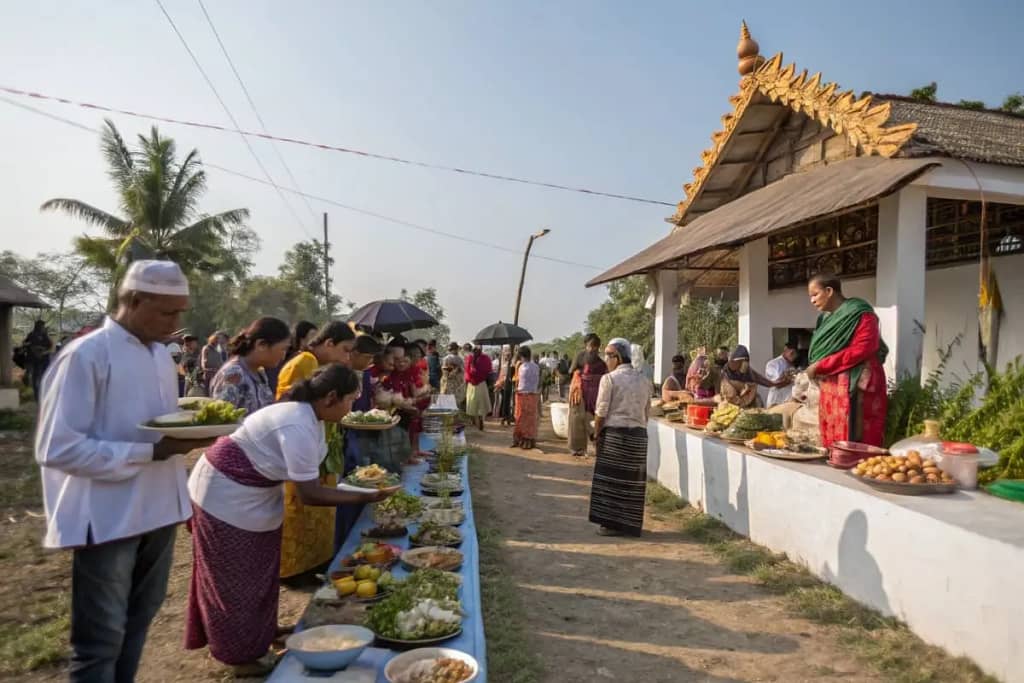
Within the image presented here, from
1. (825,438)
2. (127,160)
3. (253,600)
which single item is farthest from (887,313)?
(127,160)

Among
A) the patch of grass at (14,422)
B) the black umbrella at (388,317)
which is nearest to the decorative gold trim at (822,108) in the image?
the black umbrella at (388,317)

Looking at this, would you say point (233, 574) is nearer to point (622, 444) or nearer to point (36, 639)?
point (36, 639)

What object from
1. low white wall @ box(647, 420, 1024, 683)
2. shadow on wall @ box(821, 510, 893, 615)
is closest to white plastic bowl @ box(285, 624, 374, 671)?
low white wall @ box(647, 420, 1024, 683)

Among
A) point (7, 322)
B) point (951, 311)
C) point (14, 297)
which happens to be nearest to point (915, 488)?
point (951, 311)

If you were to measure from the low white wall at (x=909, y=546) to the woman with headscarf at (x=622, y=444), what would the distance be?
2.95ft

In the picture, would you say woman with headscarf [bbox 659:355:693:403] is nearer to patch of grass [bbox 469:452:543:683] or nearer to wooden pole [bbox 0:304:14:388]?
patch of grass [bbox 469:452:543:683]

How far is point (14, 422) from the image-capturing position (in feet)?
40.0

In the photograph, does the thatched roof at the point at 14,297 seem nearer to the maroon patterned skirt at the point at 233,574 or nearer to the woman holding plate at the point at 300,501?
the woman holding plate at the point at 300,501

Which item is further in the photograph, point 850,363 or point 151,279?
point 850,363

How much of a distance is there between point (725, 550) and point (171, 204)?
1899cm

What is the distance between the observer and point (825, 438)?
539 centimetres

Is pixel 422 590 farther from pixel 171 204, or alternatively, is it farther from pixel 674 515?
pixel 171 204

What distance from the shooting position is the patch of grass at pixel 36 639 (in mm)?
3496

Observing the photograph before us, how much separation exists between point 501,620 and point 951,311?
29.2ft
